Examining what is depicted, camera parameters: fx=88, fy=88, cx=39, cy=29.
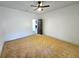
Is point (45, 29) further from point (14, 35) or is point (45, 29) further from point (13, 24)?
point (13, 24)

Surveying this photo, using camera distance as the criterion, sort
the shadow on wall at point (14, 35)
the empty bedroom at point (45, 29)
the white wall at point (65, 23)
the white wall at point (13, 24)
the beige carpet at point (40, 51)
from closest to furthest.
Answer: the beige carpet at point (40, 51) < the empty bedroom at point (45, 29) < the white wall at point (65, 23) < the white wall at point (13, 24) < the shadow on wall at point (14, 35)

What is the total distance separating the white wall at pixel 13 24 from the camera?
16.6 feet

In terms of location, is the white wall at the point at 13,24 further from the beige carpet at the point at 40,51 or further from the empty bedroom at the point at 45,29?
the beige carpet at the point at 40,51

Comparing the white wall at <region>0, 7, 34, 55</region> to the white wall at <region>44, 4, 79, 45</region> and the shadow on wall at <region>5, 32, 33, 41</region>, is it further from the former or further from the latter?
the white wall at <region>44, 4, 79, 45</region>

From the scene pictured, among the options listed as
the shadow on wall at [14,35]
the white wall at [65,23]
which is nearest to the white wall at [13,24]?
the shadow on wall at [14,35]

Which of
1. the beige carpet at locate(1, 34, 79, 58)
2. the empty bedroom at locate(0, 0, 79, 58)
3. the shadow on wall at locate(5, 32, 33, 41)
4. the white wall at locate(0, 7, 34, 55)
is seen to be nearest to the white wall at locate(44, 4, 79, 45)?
the empty bedroom at locate(0, 0, 79, 58)

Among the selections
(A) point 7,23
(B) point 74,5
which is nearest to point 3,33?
(A) point 7,23

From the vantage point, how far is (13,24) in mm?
6012

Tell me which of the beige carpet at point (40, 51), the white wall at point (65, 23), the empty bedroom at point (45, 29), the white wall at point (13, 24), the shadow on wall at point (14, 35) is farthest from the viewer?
the shadow on wall at point (14, 35)

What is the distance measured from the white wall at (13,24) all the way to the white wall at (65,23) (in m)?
2.03

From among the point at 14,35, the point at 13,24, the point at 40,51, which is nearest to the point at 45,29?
the point at 14,35

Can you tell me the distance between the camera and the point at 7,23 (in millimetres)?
5430

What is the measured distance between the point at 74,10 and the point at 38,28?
4.97m

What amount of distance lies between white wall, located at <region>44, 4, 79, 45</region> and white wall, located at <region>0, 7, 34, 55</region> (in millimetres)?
2035
